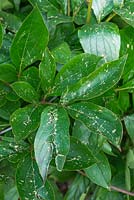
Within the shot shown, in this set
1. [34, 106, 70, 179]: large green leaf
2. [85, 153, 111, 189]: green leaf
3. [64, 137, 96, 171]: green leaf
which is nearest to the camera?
[34, 106, 70, 179]: large green leaf

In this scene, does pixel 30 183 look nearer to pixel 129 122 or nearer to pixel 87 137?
pixel 87 137

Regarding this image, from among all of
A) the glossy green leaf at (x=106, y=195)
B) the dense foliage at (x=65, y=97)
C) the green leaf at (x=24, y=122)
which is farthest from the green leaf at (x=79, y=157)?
the glossy green leaf at (x=106, y=195)

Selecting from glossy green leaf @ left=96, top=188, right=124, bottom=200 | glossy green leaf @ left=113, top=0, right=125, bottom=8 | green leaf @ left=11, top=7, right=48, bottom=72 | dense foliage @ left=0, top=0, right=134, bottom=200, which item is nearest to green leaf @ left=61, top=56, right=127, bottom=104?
dense foliage @ left=0, top=0, right=134, bottom=200

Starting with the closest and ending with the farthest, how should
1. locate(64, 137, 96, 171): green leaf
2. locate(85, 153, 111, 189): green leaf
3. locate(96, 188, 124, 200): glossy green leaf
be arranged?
locate(64, 137, 96, 171): green leaf
locate(85, 153, 111, 189): green leaf
locate(96, 188, 124, 200): glossy green leaf

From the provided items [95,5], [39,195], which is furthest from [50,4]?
[39,195]

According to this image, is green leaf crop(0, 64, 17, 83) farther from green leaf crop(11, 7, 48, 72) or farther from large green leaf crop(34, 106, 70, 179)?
large green leaf crop(34, 106, 70, 179)

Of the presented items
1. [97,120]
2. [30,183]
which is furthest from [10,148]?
[97,120]

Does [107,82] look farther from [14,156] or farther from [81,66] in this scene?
[14,156]
